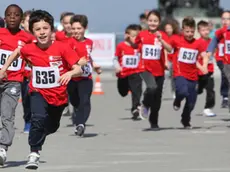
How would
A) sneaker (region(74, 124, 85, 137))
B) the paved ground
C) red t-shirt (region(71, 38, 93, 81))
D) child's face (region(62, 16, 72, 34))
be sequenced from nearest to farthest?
1. the paved ground
2. sneaker (region(74, 124, 85, 137))
3. red t-shirt (region(71, 38, 93, 81))
4. child's face (region(62, 16, 72, 34))

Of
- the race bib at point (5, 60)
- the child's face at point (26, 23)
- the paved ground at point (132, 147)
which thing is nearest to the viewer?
the paved ground at point (132, 147)

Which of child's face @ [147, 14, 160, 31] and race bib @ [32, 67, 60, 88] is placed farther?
child's face @ [147, 14, 160, 31]

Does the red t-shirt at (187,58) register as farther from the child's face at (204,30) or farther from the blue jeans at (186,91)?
the child's face at (204,30)

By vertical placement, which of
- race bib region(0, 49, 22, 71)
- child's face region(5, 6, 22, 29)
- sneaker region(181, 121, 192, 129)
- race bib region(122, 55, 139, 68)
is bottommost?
sneaker region(181, 121, 192, 129)

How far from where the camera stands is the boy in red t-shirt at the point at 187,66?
55.0 feet

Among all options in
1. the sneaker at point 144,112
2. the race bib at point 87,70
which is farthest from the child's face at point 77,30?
the sneaker at point 144,112

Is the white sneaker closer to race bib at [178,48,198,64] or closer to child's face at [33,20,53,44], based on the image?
race bib at [178,48,198,64]

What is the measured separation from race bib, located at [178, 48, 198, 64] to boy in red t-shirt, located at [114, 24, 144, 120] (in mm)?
3105

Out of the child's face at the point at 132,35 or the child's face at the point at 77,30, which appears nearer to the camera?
the child's face at the point at 77,30

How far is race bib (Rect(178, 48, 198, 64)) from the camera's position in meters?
16.8

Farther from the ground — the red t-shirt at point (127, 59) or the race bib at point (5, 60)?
the race bib at point (5, 60)

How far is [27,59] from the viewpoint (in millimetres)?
11680

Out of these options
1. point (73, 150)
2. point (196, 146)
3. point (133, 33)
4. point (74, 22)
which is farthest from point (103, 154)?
point (133, 33)

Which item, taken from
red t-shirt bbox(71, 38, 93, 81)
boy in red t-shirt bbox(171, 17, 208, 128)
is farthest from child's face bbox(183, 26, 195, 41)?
red t-shirt bbox(71, 38, 93, 81)
